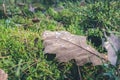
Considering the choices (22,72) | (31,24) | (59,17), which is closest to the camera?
(22,72)

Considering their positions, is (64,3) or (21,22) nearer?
(21,22)

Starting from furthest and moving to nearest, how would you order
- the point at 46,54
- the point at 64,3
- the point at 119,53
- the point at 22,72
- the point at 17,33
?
the point at 64,3
the point at 17,33
the point at 46,54
the point at 22,72
the point at 119,53

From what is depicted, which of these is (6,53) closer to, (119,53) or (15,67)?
(15,67)

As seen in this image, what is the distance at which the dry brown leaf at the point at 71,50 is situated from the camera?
4.70 ft

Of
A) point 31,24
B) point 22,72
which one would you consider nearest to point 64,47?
point 22,72

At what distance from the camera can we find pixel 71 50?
4.82ft

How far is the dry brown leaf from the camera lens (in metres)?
1.43

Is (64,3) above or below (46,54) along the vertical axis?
above

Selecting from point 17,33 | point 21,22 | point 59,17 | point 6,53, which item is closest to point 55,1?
point 59,17

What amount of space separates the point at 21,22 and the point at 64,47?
70cm

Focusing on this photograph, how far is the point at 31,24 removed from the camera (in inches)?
79.0

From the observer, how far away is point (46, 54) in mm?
1569

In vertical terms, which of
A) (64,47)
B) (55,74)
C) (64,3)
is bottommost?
(55,74)

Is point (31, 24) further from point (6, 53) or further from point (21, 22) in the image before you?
point (6, 53)
